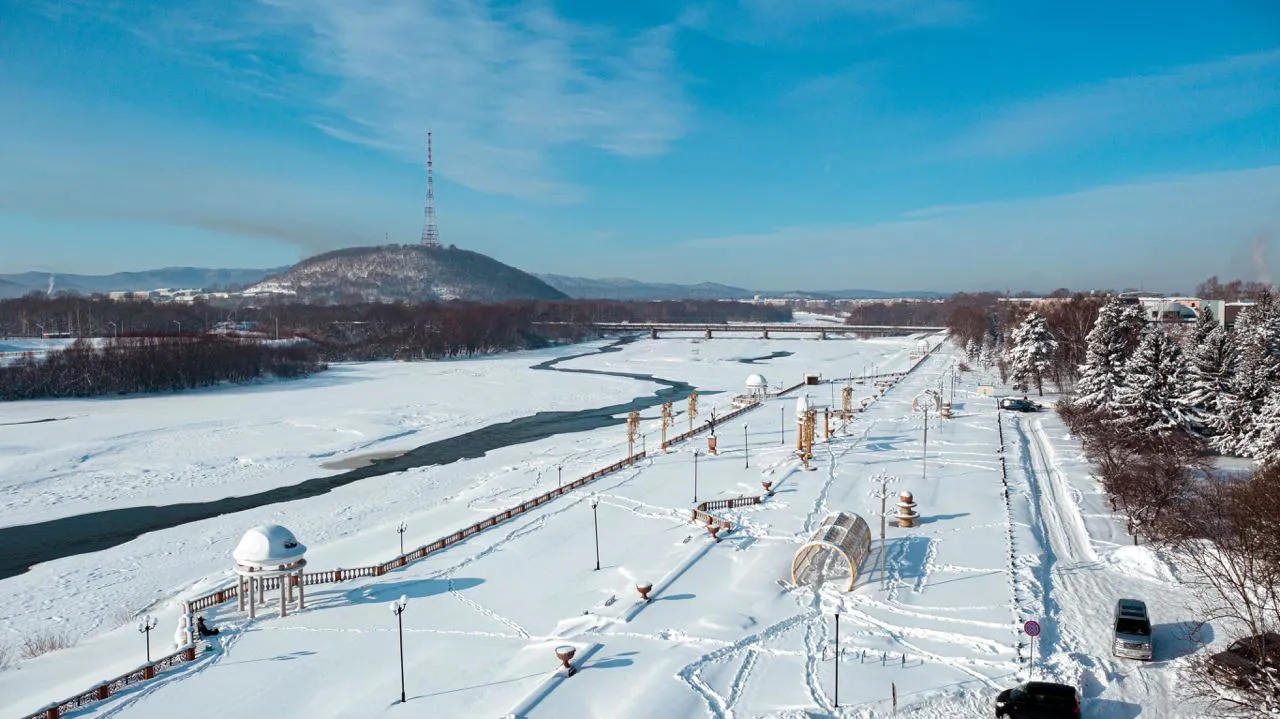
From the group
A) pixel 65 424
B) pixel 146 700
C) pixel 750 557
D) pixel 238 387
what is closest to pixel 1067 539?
pixel 750 557

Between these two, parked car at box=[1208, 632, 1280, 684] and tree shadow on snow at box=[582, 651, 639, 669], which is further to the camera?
tree shadow on snow at box=[582, 651, 639, 669]

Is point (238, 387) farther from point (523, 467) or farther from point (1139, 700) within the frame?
point (1139, 700)

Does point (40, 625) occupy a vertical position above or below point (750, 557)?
below

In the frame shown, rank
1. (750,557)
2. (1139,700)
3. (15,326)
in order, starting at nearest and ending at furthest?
(1139,700)
(750,557)
(15,326)

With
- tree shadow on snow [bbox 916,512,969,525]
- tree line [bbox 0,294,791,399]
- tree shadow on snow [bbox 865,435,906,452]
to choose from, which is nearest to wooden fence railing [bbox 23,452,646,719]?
tree shadow on snow [bbox 865,435,906,452]

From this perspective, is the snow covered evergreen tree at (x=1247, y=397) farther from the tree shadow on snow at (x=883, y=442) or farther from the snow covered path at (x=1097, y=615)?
the tree shadow on snow at (x=883, y=442)

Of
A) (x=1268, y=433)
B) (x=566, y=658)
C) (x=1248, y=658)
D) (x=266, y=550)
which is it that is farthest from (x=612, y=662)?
(x=1268, y=433)

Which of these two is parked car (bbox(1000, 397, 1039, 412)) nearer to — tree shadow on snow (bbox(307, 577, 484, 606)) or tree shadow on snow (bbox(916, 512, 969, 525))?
tree shadow on snow (bbox(916, 512, 969, 525))
